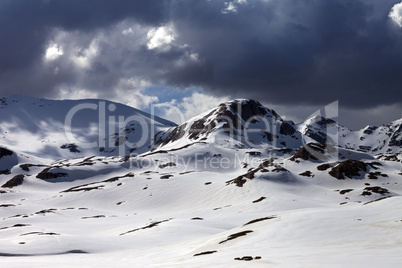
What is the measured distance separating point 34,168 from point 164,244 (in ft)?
447

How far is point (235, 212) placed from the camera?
198 ft

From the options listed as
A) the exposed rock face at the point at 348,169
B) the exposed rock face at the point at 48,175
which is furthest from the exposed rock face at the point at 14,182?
the exposed rock face at the point at 348,169

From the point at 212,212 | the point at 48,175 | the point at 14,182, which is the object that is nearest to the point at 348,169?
the point at 212,212

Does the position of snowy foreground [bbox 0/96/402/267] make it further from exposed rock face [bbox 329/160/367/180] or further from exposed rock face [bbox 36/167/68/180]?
exposed rock face [bbox 36/167/68/180]

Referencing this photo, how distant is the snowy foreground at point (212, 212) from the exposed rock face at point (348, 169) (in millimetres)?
347

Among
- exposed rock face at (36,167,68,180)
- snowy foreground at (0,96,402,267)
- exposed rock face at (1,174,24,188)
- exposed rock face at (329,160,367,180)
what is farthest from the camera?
exposed rock face at (36,167,68,180)

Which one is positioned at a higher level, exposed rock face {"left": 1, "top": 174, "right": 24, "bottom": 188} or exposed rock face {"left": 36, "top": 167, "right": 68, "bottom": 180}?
exposed rock face {"left": 36, "top": 167, "right": 68, "bottom": 180}

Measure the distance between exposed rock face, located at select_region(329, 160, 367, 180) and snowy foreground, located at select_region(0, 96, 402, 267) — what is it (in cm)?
35

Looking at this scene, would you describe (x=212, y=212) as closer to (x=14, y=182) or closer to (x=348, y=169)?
(x=348, y=169)

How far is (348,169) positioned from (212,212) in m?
45.1

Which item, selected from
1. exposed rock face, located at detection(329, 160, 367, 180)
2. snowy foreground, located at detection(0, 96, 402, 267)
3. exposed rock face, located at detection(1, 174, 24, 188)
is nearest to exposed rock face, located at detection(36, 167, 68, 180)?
snowy foreground, located at detection(0, 96, 402, 267)

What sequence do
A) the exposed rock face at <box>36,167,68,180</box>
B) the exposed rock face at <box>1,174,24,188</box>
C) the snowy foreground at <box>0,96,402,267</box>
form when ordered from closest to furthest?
the snowy foreground at <box>0,96,402,267</box>, the exposed rock face at <box>1,174,24,188</box>, the exposed rock face at <box>36,167,68,180</box>

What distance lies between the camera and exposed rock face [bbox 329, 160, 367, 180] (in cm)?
8671

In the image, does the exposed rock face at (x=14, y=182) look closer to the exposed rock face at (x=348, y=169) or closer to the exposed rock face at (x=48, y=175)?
the exposed rock face at (x=48, y=175)
